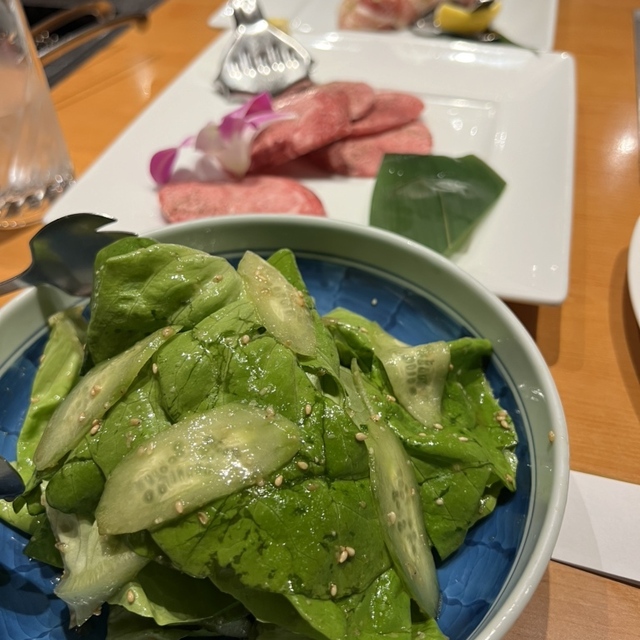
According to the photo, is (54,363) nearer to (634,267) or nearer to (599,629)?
(599,629)

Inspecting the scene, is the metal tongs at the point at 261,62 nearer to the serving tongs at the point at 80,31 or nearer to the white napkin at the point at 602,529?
the serving tongs at the point at 80,31

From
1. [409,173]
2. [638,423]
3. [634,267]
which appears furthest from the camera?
[409,173]

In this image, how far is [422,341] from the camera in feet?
3.35

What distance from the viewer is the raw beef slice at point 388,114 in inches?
73.2

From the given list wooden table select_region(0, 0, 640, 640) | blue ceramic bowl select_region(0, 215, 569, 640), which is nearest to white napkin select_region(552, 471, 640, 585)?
wooden table select_region(0, 0, 640, 640)

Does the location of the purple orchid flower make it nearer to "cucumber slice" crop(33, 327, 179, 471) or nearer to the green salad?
the green salad

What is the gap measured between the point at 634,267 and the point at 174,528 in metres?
1.10

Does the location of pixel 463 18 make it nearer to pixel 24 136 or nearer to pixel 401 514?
pixel 24 136

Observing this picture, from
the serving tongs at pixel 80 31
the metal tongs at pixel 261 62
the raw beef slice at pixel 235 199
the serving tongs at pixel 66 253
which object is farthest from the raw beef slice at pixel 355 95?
the serving tongs at pixel 66 253

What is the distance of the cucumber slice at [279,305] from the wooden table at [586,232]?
21.0 inches

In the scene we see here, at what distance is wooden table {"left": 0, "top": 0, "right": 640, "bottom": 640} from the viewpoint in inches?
33.5

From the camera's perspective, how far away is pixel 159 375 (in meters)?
0.74

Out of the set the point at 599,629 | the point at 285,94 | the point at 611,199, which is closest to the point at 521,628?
the point at 599,629

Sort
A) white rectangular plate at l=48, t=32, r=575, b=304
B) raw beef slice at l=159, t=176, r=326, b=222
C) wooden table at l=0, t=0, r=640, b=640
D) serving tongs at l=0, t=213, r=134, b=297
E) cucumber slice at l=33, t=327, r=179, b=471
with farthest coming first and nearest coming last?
raw beef slice at l=159, t=176, r=326, b=222
white rectangular plate at l=48, t=32, r=575, b=304
serving tongs at l=0, t=213, r=134, b=297
wooden table at l=0, t=0, r=640, b=640
cucumber slice at l=33, t=327, r=179, b=471
